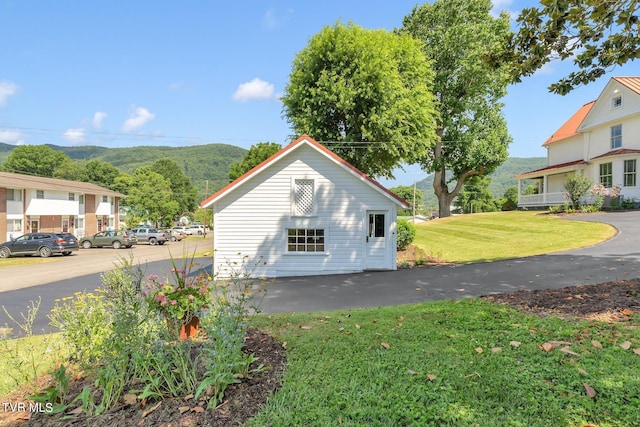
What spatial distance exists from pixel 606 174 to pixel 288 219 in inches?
1002

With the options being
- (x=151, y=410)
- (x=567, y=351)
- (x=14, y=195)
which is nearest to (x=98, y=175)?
(x=14, y=195)

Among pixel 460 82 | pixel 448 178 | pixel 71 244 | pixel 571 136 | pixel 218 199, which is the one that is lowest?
pixel 71 244

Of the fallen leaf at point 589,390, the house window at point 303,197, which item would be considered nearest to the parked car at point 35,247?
the house window at point 303,197

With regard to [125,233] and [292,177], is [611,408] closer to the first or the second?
[292,177]

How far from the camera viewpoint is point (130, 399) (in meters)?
3.12

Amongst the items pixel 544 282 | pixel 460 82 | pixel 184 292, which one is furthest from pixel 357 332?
pixel 460 82

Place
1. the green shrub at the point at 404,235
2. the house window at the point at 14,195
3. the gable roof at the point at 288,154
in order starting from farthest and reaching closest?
the house window at the point at 14,195 < the green shrub at the point at 404,235 < the gable roof at the point at 288,154

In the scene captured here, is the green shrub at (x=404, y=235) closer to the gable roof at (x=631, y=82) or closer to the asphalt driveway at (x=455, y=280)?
the asphalt driveway at (x=455, y=280)

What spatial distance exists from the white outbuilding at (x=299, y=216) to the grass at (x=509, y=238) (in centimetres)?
462

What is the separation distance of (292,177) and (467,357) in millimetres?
10429

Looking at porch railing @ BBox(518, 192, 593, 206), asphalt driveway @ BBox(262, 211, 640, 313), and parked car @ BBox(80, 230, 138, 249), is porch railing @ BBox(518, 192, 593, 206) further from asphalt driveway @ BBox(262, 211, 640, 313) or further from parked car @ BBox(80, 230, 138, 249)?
parked car @ BBox(80, 230, 138, 249)

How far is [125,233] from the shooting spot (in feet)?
105

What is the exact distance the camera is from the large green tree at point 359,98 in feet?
66.1

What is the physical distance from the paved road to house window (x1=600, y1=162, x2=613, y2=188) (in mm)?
13470
